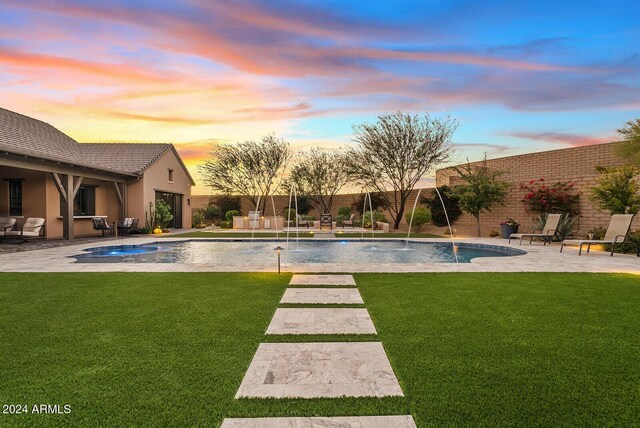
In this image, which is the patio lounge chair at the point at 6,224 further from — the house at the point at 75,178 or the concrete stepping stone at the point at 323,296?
the concrete stepping stone at the point at 323,296

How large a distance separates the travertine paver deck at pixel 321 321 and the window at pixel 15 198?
555 inches

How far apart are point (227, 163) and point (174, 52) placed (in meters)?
15.0

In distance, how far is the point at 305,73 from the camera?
12.0 metres

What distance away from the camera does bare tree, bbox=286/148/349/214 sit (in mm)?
24391

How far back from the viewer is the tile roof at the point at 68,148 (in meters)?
12.1

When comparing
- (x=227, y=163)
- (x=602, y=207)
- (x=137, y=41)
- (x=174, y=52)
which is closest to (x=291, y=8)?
(x=174, y=52)

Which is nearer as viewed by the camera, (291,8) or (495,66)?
(291,8)

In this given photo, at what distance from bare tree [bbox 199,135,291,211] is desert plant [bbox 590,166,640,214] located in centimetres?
1847

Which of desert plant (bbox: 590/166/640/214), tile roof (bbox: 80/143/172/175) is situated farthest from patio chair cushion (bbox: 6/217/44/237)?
desert plant (bbox: 590/166/640/214)

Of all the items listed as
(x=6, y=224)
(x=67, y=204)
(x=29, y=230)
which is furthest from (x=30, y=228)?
(x=67, y=204)

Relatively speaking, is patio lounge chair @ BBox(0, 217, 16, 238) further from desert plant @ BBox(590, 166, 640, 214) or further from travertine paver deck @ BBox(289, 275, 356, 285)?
desert plant @ BBox(590, 166, 640, 214)

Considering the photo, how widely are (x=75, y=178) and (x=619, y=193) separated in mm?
18221

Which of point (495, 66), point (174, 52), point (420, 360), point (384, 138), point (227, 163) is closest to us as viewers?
point (420, 360)

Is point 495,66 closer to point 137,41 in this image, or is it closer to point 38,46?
point 137,41
